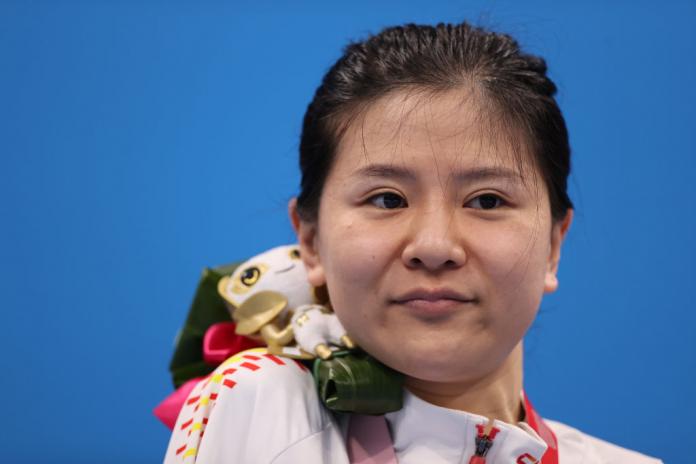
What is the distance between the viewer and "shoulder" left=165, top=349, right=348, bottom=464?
925 mm

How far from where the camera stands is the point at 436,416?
0.99 m

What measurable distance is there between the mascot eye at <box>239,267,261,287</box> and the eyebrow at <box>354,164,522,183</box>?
0.92 ft

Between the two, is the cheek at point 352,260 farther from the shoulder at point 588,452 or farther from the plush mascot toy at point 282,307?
the shoulder at point 588,452

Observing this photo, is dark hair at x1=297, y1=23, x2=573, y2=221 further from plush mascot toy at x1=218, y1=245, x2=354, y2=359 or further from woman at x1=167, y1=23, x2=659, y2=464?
plush mascot toy at x1=218, y1=245, x2=354, y2=359

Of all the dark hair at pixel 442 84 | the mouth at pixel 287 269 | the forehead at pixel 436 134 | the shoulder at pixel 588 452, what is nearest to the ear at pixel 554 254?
the dark hair at pixel 442 84

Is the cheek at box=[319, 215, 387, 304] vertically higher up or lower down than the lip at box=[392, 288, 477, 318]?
higher up

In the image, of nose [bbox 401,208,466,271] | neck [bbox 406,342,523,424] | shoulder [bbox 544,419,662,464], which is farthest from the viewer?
shoulder [bbox 544,419,662,464]

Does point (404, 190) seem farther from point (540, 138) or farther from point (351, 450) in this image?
point (351, 450)

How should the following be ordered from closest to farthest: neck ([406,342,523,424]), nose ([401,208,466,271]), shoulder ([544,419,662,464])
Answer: nose ([401,208,466,271]), neck ([406,342,523,424]), shoulder ([544,419,662,464])

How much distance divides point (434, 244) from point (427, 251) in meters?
0.01

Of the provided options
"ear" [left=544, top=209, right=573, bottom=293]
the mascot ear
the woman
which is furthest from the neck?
the mascot ear

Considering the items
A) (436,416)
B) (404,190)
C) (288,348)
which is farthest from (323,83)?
(436,416)

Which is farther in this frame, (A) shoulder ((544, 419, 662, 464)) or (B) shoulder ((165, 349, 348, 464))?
(A) shoulder ((544, 419, 662, 464))

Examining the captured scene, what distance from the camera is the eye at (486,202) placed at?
0.97 m
